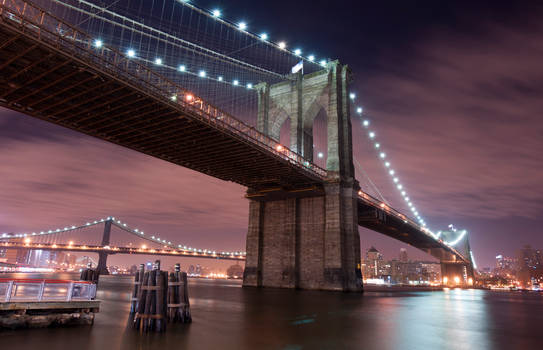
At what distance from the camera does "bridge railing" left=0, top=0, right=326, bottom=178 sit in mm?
14672

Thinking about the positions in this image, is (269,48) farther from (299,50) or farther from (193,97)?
(193,97)

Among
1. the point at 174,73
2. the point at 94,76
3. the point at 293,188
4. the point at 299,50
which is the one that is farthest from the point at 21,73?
the point at 299,50

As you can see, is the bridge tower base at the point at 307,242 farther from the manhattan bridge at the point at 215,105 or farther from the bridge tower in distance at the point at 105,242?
the bridge tower in distance at the point at 105,242

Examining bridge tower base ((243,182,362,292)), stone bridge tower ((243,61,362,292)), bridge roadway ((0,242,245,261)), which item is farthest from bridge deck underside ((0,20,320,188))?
bridge roadway ((0,242,245,261))

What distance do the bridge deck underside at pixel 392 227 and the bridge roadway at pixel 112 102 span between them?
1718 cm

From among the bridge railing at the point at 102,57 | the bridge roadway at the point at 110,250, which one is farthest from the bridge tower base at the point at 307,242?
the bridge roadway at the point at 110,250

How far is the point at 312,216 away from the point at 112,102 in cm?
2328

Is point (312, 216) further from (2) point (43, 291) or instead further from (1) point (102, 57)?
(2) point (43, 291)

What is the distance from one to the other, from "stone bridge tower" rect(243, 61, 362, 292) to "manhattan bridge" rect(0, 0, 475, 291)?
0.38 ft

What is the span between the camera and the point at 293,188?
125 feet

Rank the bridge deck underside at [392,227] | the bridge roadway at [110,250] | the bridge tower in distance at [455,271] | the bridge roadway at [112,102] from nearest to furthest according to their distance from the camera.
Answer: the bridge roadway at [112,102]
the bridge deck underside at [392,227]
the bridge roadway at [110,250]
the bridge tower in distance at [455,271]

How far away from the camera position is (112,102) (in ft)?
68.9

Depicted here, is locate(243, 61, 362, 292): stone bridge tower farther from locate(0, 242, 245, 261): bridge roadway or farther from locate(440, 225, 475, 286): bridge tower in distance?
locate(440, 225, 475, 286): bridge tower in distance

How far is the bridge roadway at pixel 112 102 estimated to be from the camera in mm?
15695
